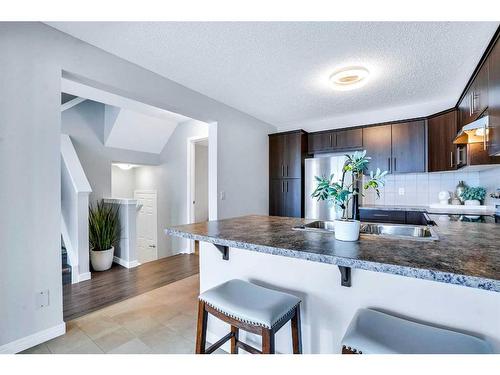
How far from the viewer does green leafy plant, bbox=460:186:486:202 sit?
9.59 ft

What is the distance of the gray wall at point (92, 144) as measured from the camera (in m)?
3.78

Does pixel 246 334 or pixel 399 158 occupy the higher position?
pixel 399 158

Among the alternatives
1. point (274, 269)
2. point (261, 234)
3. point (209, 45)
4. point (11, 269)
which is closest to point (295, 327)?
point (274, 269)

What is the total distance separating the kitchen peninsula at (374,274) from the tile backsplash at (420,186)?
210cm

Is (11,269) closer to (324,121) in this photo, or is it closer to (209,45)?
(209,45)

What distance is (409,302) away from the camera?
1077mm

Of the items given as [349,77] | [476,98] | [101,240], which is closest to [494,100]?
[476,98]

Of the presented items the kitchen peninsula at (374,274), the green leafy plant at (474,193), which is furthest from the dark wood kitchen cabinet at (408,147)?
the kitchen peninsula at (374,274)

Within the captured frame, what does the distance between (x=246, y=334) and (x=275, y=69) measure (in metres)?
2.28

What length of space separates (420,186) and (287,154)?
198cm

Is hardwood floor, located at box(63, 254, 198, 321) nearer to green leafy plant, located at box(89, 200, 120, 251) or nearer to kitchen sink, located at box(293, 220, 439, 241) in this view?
green leafy plant, located at box(89, 200, 120, 251)

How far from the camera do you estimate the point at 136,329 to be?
198 cm

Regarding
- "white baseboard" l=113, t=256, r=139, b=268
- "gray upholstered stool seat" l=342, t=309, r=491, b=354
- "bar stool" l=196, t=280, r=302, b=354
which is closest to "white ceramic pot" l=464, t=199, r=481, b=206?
"gray upholstered stool seat" l=342, t=309, r=491, b=354
